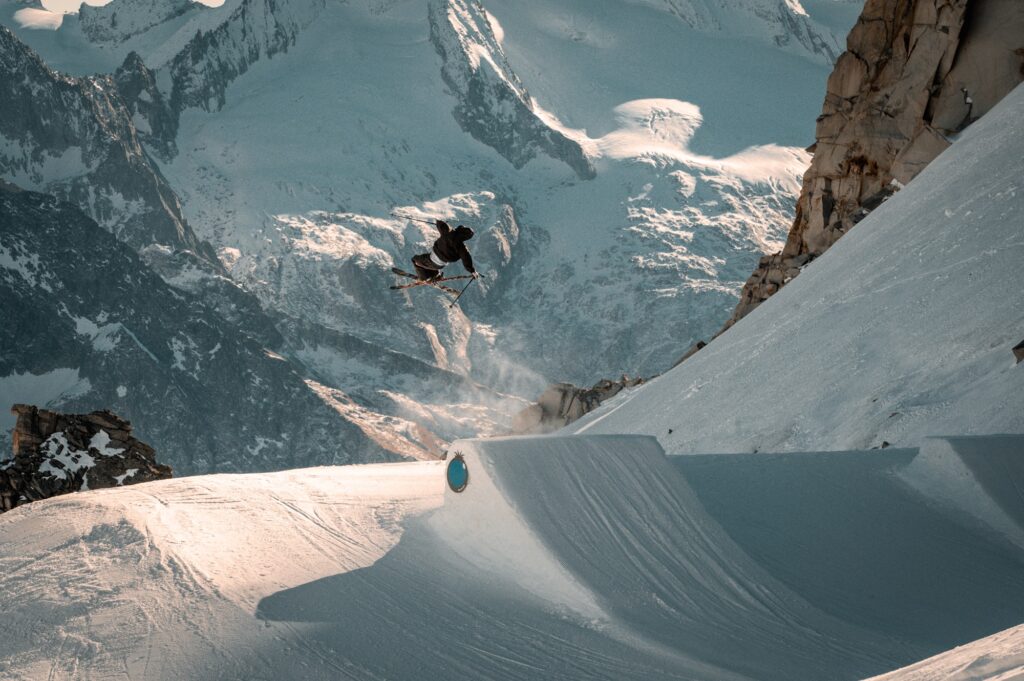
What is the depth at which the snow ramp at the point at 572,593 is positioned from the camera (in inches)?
553

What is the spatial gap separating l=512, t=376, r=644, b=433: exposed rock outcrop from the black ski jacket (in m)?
51.9

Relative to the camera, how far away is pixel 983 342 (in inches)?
1006

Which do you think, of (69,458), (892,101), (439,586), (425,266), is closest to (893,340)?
(425,266)

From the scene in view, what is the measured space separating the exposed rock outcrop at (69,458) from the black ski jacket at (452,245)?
2758 cm

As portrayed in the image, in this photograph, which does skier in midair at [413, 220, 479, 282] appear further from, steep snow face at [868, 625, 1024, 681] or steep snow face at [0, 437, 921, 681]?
steep snow face at [868, 625, 1024, 681]

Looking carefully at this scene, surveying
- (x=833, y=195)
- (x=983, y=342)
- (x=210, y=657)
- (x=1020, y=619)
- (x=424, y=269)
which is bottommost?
(x=210, y=657)

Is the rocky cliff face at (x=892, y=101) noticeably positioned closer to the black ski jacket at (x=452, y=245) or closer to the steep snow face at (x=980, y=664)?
the black ski jacket at (x=452, y=245)

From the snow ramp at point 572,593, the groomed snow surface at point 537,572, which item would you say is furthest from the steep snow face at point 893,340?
the snow ramp at point 572,593

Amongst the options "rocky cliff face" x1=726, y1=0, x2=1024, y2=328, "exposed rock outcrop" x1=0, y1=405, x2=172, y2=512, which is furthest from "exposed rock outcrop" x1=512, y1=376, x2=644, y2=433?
"exposed rock outcrop" x1=0, y1=405, x2=172, y2=512

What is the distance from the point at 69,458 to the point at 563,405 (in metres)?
35.3

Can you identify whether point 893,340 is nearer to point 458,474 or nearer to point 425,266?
point 425,266

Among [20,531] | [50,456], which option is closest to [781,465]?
[20,531]

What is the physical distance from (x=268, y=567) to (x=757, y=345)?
19689 millimetres

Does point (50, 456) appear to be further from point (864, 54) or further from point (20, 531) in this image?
point (864, 54)
